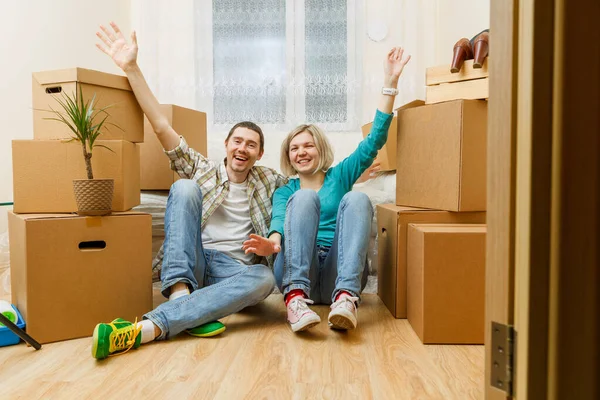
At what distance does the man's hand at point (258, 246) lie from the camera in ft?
5.11

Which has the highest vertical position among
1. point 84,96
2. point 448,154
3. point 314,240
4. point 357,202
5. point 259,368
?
point 84,96

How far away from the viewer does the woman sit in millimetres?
1588

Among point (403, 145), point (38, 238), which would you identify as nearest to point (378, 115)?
point (403, 145)

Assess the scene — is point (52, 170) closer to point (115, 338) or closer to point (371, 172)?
point (115, 338)

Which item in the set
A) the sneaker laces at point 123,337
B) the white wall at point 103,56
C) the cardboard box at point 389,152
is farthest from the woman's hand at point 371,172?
the sneaker laces at point 123,337

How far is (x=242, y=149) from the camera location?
182 centimetres

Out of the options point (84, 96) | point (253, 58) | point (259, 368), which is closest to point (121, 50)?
point (84, 96)

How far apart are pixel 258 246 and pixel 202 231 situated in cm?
33

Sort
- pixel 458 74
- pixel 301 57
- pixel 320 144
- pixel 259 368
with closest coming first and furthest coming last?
pixel 259 368
pixel 458 74
pixel 320 144
pixel 301 57

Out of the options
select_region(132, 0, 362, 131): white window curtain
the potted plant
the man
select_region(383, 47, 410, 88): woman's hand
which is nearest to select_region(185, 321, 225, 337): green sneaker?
the man

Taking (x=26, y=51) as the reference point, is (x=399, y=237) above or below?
below

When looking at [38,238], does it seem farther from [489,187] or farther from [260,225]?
[489,187]

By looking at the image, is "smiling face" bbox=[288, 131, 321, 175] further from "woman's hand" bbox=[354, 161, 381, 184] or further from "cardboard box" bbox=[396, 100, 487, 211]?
"woman's hand" bbox=[354, 161, 381, 184]

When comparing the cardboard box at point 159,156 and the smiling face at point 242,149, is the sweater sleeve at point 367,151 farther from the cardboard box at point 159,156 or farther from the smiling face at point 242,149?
the cardboard box at point 159,156
